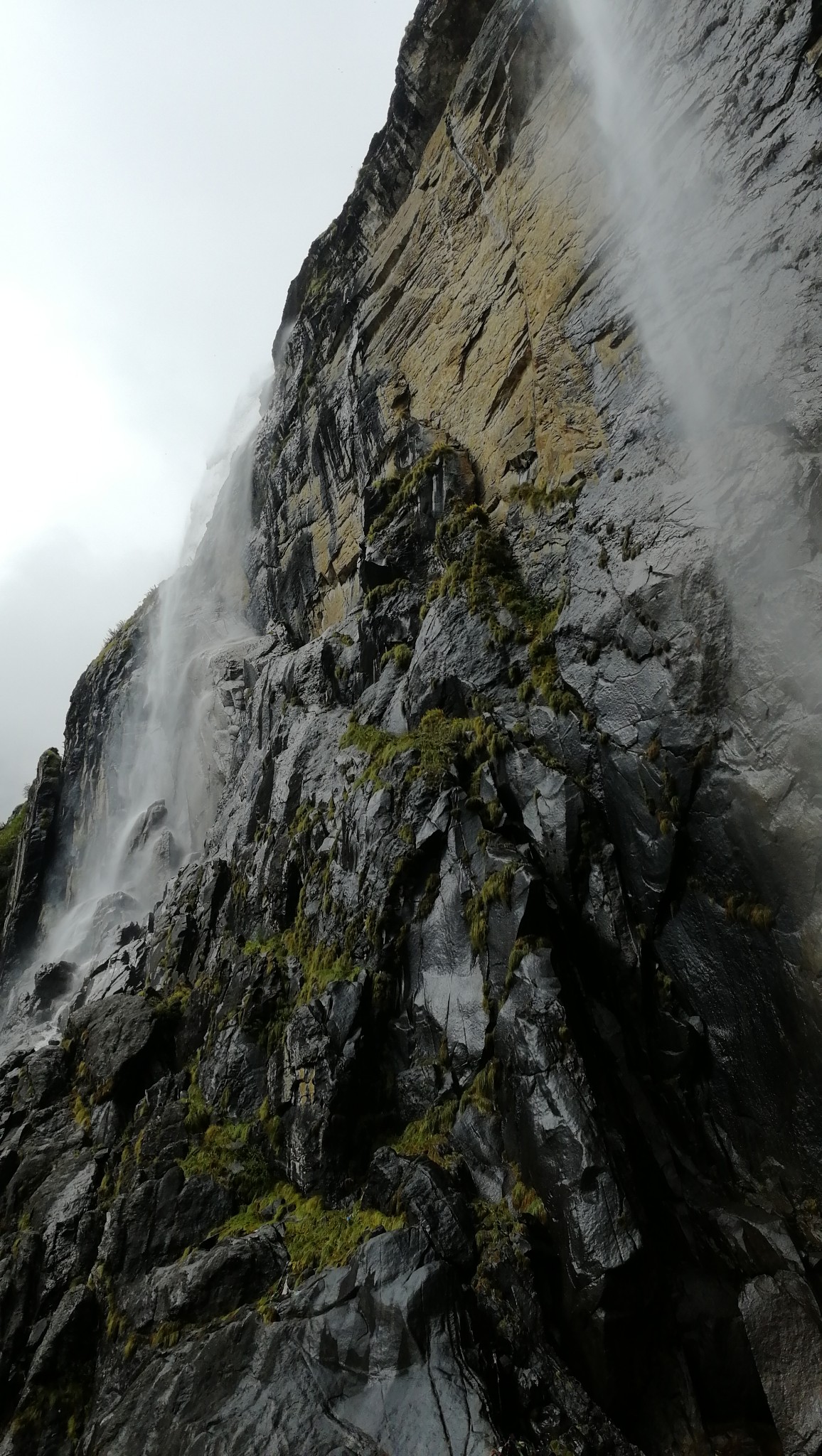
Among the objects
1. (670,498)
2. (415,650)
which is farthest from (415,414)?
(670,498)

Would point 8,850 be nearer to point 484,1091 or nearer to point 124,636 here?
point 124,636

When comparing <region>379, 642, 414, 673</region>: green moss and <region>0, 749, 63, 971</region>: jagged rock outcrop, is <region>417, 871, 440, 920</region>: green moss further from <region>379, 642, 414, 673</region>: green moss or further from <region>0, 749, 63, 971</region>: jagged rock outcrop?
<region>0, 749, 63, 971</region>: jagged rock outcrop

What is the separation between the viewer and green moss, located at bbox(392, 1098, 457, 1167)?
734cm

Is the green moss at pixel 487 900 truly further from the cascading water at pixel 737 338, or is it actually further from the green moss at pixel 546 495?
the green moss at pixel 546 495

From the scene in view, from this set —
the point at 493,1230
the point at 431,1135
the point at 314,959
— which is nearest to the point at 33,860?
the point at 314,959

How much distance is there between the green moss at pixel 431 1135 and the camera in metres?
7.34

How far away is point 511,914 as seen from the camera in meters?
7.86

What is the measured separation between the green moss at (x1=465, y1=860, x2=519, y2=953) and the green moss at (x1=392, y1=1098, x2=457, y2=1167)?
1675mm

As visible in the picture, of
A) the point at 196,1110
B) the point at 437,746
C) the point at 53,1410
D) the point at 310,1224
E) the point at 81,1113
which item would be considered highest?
the point at 437,746

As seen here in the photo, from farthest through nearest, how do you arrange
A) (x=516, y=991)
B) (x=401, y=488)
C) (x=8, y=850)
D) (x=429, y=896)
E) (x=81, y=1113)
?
(x=8, y=850), (x=401, y=488), (x=81, y=1113), (x=429, y=896), (x=516, y=991)

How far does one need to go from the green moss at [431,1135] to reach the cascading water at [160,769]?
1318 cm

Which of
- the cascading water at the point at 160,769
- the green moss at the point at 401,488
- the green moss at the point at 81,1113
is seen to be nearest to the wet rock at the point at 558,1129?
the green moss at the point at 81,1113

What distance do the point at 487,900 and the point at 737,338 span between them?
7.60 metres

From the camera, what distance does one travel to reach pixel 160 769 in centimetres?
2711
